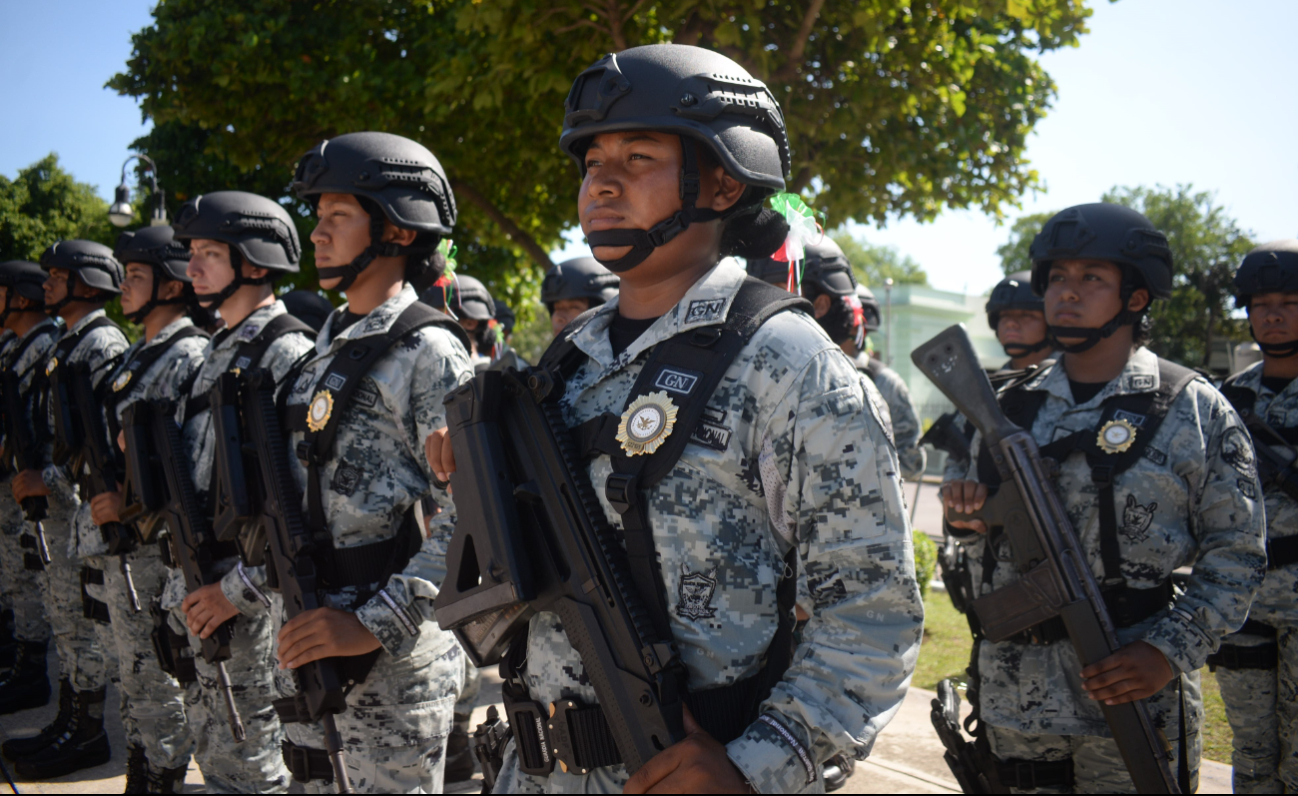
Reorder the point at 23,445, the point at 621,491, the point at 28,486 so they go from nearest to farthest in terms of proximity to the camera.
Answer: the point at 621,491 < the point at 28,486 < the point at 23,445

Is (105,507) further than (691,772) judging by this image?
Yes

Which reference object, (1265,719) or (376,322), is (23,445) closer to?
(376,322)

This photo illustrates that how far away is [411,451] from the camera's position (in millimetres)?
3100

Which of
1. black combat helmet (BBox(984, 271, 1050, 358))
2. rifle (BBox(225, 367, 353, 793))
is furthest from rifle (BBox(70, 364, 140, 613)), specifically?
black combat helmet (BBox(984, 271, 1050, 358))

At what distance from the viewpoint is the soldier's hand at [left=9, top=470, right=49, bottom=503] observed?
19.3 feet

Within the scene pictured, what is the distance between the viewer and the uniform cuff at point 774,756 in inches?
62.9

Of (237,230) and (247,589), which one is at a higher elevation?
(237,230)

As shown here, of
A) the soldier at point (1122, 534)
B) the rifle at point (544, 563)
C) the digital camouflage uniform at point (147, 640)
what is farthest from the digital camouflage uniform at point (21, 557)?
the soldier at point (1122, 534)

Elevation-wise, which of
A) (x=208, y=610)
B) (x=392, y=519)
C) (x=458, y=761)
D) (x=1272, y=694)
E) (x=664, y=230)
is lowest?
(x=458, y=761)

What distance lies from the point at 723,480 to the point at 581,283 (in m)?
4.39

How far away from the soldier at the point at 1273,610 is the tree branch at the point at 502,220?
6.80 m

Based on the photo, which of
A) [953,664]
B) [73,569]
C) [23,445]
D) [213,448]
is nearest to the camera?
[213,448]

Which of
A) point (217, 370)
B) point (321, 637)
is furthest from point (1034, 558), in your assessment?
point (217, 370)

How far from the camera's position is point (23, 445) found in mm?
6004
